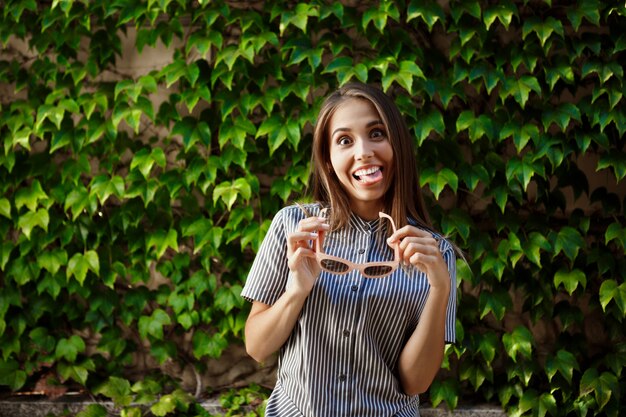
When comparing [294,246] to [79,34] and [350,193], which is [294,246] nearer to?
[350,193]

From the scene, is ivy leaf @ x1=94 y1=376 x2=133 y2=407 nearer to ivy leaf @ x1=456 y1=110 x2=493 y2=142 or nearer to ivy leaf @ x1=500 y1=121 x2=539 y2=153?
ivy leaf @ x1=456 y1=110 x2=493 y2=142

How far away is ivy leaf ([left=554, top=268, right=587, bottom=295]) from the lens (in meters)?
3.24

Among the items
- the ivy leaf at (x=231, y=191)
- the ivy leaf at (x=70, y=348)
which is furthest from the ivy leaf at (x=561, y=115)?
the ivy leaf at (x=70, y=348)

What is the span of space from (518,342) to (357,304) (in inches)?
71.5

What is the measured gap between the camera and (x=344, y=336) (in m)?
1.68

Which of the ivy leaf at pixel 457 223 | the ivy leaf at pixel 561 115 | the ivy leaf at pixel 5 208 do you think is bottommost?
the ivy leaf at pixel 457 223

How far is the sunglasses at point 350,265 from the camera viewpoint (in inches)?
59.2

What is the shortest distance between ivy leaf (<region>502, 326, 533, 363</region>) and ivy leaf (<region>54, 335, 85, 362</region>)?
6.23 feet

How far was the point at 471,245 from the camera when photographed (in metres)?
3.33

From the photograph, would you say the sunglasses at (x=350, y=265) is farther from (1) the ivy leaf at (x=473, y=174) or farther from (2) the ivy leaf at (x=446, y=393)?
(2) the ivy leaf at (x=446, y=393)

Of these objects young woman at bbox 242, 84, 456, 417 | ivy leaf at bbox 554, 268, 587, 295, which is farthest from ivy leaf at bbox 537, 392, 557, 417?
young woman at bbox 242, 84, 456, 417

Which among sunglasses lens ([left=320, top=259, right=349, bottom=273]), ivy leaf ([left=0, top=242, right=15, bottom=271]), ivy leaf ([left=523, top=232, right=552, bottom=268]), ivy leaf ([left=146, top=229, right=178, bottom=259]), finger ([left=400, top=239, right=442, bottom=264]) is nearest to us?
Result: finger ([left=400, top=239, right=442, bottom=264])

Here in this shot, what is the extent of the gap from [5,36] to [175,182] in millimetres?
1027

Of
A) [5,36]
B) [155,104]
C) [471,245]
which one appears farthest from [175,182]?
[471,245]
